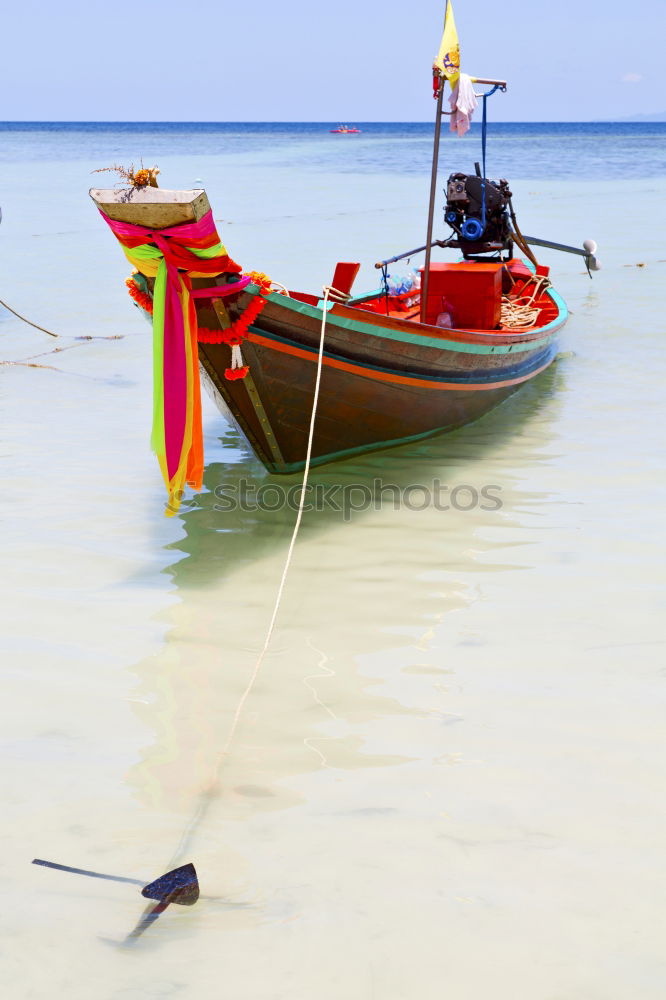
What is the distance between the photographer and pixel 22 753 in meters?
3.48

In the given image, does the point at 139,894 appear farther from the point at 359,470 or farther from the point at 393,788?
the point at 359,470

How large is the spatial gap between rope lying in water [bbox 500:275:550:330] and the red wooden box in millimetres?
735


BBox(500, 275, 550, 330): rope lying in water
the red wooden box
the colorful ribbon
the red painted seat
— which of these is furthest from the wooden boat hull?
BBox(500, 275, 550, 330): rope lying in water

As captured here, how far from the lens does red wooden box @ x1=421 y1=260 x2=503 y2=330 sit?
771cm

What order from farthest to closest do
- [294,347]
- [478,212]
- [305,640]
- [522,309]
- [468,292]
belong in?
1. [478,212]
2. [522,309]
3. [468,292]
4. [294,347]
5. [305,640]

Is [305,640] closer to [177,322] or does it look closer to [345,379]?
[177,322]

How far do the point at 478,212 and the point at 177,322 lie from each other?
5267 mm

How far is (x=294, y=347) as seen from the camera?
560cm

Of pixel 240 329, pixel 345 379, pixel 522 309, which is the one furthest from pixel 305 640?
pixel 522 309

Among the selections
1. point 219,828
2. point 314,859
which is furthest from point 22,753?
point 314,859

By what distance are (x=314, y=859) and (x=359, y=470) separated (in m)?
3.99

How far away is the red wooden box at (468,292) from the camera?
771 centimetres

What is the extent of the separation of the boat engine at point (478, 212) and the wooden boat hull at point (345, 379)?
2.58m
